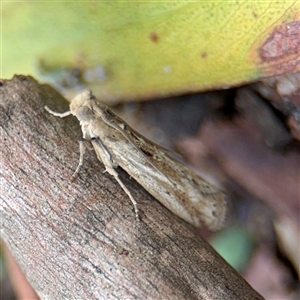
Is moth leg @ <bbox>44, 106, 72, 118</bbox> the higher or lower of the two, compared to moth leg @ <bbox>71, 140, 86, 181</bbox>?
higher

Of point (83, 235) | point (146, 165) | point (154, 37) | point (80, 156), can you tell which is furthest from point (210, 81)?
point (83, 235)

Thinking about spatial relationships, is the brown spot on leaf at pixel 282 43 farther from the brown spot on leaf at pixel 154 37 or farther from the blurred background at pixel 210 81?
the brown spot on leaf at pixel 154 37

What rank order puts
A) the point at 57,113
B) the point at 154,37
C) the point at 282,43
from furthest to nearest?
the point at 154,37 < the point at 57,113 < the point at 282,43

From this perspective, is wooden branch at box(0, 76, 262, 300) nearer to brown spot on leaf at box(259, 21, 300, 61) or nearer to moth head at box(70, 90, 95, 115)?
moth head at box(70, 90, 95, 115)

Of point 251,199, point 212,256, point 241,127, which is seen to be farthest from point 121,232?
point 251,199

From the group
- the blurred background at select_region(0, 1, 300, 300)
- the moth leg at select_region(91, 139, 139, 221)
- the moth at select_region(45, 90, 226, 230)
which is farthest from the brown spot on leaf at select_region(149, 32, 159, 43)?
the moth leg at select_region(91, 139, 139, 221)

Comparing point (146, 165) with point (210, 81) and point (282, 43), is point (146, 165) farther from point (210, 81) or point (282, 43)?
point (282, 43)

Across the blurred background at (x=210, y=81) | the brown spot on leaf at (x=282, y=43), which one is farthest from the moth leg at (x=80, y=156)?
the brown spot on leaf at (x=282, y=43)
